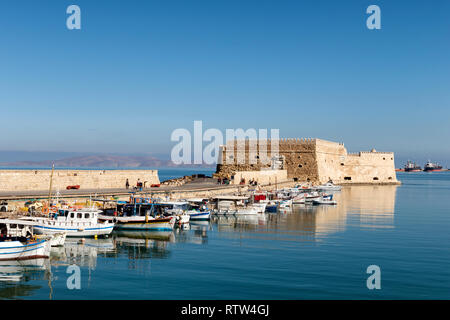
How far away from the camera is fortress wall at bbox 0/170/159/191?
28016 mm

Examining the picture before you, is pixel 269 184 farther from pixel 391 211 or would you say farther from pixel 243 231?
pixel 243 231

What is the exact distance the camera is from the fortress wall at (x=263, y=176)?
48.0 metres

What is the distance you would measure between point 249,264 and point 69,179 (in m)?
19.5

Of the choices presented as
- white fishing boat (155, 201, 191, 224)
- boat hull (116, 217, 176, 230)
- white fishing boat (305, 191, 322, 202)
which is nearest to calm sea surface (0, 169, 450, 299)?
boat hull (116, 217, 176, 230)

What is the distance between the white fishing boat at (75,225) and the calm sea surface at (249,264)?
63cm

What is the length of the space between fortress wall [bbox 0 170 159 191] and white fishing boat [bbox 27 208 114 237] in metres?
7.68

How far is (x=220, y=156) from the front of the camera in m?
60.2

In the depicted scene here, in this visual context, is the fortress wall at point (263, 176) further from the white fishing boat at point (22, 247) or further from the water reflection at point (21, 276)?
the water reflection at point (21, 276)

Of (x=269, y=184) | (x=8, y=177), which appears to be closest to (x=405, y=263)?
(x=8, y=177)

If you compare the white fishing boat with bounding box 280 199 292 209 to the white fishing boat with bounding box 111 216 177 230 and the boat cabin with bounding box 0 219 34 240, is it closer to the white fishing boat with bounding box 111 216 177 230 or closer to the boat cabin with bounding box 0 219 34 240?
the white fishing boat with bounding box 111 216 177 230

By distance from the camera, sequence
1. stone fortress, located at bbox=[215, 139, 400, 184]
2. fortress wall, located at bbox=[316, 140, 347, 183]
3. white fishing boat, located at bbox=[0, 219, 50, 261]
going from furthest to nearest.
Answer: fortress wall, located at bbox=[316, 140, 347, 183]
stone fortress, located at bbox=[215, 139, 400, 184]
white fishing boat, located at bbox=[0, 219, 50, 261]

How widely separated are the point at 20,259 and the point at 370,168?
63202 millimetres

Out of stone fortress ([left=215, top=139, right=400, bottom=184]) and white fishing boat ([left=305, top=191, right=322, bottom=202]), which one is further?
stone fortress ([left=215, top=139, right=400, bottom=184])

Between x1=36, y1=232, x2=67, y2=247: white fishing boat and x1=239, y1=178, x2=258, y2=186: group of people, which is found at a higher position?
x1=239, y1=178, x2=258, y2=186: group of people
